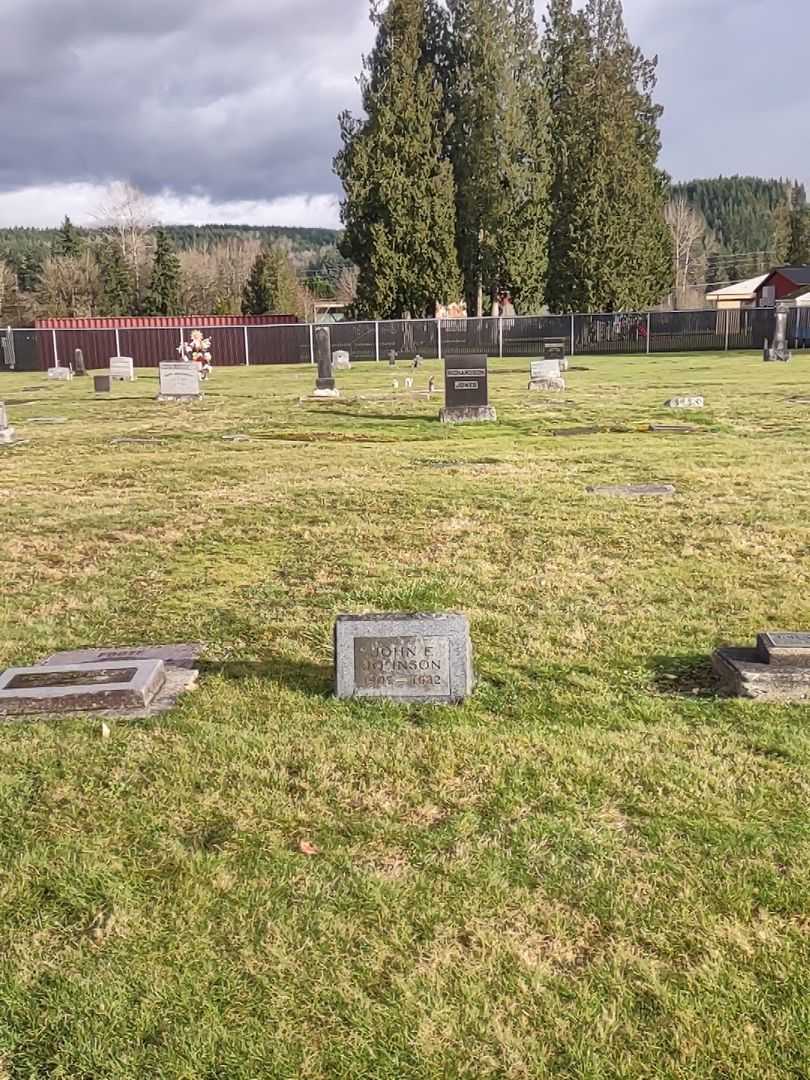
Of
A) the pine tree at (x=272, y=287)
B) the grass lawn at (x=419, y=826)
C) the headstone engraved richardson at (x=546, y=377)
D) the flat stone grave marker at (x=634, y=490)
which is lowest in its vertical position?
the grass lawn at (x=419, y=826)

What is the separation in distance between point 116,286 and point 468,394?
7154 centimetres

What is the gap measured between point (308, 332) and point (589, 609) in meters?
40.2

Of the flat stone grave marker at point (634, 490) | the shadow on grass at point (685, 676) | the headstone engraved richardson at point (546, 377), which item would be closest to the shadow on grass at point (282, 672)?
the shadow on grass at point (685, 676)

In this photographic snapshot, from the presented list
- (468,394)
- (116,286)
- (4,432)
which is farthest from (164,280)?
(468,394)

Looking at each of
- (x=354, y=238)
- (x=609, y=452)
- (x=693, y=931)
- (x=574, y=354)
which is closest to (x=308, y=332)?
(x=354, y=238)

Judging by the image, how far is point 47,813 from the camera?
11.4 ft

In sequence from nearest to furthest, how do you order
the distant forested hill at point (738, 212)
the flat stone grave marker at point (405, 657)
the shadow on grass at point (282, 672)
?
the flat stone grave marker at point (405, 657) → the shadow on grass at point (282, 672) → the distant forested hill at point (738, 212)

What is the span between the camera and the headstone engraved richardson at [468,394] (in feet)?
52.6

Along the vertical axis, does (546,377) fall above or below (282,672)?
above

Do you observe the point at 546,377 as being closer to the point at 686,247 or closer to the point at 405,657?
the point at 405,657

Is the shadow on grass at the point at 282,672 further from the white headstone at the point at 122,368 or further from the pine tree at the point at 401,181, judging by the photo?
the pine tree at the point at 401,181

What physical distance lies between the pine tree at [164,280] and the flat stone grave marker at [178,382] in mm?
56821

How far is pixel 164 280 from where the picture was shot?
250ft

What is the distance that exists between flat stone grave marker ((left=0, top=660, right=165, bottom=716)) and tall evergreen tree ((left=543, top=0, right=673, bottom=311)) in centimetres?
4540
